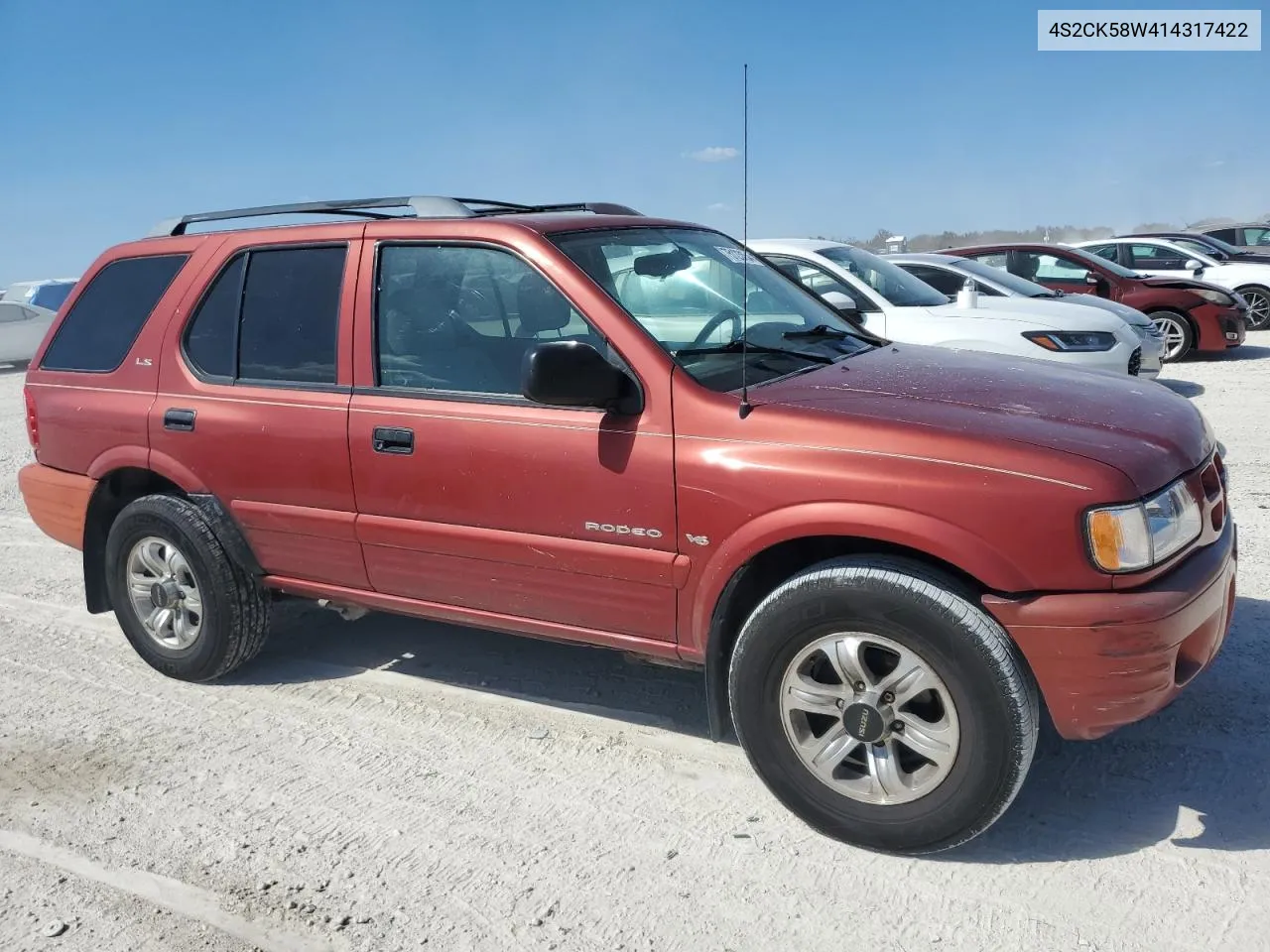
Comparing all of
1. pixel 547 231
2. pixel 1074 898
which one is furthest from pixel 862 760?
pixel 547 231

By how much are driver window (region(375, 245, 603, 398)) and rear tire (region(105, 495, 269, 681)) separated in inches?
45.3

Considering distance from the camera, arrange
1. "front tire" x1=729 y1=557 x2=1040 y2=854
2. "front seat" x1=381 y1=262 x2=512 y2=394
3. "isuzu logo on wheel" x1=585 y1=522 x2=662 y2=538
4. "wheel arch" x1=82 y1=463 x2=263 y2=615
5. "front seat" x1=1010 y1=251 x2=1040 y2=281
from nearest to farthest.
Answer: "front tire" x1=729 y1=557 x2=1040 y2=854
"isuzu logo on wheel" x1=585 y1=522 x2=662 y2=538
"front seat" x1=381 y1=262 x2=512 y2=394
"wheel arch" x1=82 y1=463 x2=263 y2=615
"front seat" x1=1010 y1=251 x2=1040 y2=281

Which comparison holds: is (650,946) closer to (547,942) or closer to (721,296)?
(547,942)

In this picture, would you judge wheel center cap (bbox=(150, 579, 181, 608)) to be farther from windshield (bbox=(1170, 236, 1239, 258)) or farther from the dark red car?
windshield (bbox=(1170, 236, 1239, 258))

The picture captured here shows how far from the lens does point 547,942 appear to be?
274cm

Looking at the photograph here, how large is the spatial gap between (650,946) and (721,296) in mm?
2208

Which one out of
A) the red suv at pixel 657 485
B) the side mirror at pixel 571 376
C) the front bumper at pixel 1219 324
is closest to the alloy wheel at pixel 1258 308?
the front bumper at pixel 1219 324

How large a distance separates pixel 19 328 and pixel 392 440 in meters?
19.6

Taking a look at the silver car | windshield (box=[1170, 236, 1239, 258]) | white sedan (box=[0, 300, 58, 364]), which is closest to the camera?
the silver car

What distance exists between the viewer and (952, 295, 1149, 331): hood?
8766 millimetres

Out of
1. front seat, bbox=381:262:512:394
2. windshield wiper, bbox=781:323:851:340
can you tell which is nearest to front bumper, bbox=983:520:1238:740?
windshield wiper, bbox=781:323:851:340

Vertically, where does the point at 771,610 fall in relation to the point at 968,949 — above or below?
above

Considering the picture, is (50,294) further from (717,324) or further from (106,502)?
(717,324)

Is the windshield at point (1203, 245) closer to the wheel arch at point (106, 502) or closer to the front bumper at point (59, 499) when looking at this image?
→ the wheel arch at point (106, 502)
